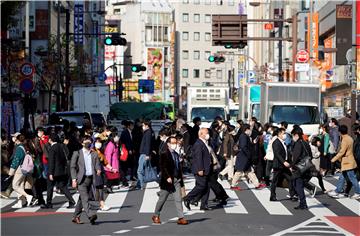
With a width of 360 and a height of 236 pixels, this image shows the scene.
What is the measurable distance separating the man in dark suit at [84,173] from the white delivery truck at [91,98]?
32.1 metres

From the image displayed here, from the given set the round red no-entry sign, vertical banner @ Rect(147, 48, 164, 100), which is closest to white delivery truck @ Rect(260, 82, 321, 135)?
the round red no-entry sign

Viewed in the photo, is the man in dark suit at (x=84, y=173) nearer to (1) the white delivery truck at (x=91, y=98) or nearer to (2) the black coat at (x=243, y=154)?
(2) the black coat at (x=243, y=154)

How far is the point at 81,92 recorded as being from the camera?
158 feet

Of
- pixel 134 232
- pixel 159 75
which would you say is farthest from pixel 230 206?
pixel 159 75

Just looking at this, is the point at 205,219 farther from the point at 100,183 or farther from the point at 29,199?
the point at 29,199

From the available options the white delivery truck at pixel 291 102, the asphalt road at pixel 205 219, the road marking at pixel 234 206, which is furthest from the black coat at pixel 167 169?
the white delivery truck at pixel 291 102

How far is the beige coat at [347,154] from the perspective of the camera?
20562mm

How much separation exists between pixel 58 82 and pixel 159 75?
96.6m

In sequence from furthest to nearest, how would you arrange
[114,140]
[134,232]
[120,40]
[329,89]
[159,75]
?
1. [159,75]
2. [329,89]
3. [120,40]
4. [114,140]
5. [134,232]

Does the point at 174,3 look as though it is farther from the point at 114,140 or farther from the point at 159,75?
Result: the point at 114,140

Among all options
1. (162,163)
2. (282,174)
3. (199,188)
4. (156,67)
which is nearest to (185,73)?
(156,67)

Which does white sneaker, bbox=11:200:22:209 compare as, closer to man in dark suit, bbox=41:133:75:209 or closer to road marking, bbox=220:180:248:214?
man in dark suit, bbox=41:133:75:209

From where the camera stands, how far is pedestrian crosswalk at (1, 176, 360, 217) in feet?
59.5

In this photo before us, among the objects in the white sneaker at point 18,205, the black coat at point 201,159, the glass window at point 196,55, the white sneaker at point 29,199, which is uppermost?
the glass window at point 196,55
